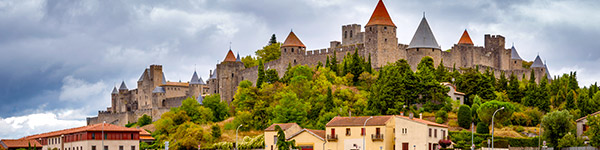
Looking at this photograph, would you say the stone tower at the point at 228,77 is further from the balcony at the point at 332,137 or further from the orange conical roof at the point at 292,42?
the balcony at the point at 332,137

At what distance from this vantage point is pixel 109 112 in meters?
145

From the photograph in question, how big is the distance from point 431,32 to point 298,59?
1590 cm

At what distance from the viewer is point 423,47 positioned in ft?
319

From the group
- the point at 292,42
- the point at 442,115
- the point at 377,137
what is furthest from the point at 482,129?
the point at 292,42

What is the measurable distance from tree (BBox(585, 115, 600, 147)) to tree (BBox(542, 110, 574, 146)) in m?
1.96

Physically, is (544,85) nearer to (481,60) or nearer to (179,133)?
(481,60)

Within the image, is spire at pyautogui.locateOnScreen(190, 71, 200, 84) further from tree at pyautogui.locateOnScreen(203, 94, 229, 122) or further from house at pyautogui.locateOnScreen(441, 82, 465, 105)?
house at pyautogui.locateOnScreen(441, 82, 465, 105)

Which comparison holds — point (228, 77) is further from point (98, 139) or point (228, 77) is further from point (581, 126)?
point (581, 126)

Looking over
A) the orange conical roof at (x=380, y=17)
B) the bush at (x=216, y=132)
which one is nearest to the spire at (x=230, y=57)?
the orange conical roof at (x=380, y=17)

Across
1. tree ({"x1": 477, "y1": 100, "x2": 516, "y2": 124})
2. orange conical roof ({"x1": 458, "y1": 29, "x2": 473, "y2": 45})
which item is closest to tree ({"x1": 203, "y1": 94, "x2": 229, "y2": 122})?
orange conical roof ({"x1": 458, "y1": 29, "x2": 473, "y2": 45})

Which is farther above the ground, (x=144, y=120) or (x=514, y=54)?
(x=514, y=54)

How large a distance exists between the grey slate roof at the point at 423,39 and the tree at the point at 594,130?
31.0 meters

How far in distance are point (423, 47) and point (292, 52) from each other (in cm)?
1639

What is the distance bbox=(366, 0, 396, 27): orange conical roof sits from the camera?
320 ft
